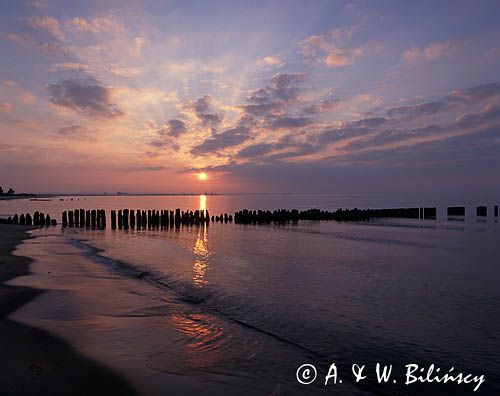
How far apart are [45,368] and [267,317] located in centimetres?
435

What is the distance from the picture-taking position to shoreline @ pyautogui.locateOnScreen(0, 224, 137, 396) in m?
4.24

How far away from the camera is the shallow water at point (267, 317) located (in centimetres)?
512

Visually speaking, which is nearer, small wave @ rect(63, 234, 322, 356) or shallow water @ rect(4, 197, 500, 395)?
shallow water @ rect(4, 197, 500, 395)

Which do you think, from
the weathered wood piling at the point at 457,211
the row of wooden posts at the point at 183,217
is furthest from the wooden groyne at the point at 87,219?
the weathered wood piling at the point at 457,211

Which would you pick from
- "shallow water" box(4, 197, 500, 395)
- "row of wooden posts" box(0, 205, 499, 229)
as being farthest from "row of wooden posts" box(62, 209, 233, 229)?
"shallow water" box(4, 197, 500, 395)

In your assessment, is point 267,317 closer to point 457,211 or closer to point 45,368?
point 45,368

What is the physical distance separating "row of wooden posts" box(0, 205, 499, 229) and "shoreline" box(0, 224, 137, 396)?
27125mm

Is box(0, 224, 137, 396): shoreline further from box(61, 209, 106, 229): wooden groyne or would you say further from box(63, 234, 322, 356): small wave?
box(61, 209, 106, 229): wooden groyne

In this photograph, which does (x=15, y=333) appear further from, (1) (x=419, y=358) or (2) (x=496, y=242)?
(2) (x=496, y=242)

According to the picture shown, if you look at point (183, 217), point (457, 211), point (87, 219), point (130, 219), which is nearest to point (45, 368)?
point (130, 219)

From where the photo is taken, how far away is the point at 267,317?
7.85 meters

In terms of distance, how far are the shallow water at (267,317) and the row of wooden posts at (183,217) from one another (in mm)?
18247

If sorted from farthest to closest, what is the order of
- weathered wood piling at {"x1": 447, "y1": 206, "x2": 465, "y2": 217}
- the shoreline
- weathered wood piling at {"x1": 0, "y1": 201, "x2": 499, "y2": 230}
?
weathered wood piling at {"x1": 447, "y1": 206, "x2": 465, "y2": 217}, weathered wood piling at {"x1": 0, "y1": 201, "x2": 499, "y2": 230}, the shoreline

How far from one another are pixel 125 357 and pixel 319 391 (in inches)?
109
